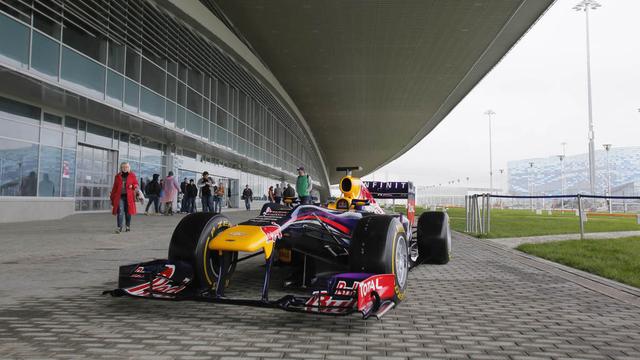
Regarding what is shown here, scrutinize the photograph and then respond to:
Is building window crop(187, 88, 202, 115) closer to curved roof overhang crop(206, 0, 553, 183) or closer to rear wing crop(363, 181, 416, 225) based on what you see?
curved roof overhang crop(206, 0, 553, 183)

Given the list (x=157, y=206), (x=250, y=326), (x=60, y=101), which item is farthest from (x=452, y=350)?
(x=157, y=206)

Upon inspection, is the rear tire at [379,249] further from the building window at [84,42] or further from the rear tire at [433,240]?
the building window at [84,42]

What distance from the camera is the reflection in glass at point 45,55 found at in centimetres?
1151

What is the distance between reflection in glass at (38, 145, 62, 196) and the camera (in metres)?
14.3

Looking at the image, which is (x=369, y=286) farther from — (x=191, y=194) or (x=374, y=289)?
(x=191, y=194)

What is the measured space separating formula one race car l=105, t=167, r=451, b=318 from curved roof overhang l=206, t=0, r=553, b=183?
14420 mm

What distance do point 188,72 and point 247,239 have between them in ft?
63.3

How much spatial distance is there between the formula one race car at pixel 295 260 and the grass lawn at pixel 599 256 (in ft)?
11.3

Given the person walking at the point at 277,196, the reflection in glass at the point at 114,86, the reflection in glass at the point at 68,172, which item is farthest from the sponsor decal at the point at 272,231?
the person walking at the point at 277,196

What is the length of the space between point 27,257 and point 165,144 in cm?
1605

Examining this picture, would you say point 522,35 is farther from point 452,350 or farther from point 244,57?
point 452,350

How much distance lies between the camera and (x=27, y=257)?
6488 mm

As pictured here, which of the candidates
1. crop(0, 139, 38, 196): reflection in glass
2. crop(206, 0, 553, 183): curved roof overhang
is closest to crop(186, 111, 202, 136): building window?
crop(206, 0, 553, 183): curved roof overhang

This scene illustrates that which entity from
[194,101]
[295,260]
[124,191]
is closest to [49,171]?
[124,191]
